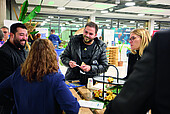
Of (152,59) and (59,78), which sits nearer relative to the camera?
(152,59)

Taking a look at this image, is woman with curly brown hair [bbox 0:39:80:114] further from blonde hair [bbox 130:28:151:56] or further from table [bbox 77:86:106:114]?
blonde hair [bbox 130:28:151:56]

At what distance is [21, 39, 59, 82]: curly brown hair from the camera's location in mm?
1278

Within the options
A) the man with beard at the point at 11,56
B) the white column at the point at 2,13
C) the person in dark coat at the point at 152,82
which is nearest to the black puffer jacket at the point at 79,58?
the man with beard at the point at 11,56

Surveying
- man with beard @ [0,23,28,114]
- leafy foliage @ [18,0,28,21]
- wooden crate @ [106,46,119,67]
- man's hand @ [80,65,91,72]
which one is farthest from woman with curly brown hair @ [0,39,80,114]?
wooden crate @ [106,46,119,67]

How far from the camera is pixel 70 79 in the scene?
8.70 feet

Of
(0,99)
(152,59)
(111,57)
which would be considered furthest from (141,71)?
(111,57)

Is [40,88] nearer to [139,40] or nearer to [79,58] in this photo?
[79,58]

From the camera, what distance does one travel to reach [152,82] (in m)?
0.51

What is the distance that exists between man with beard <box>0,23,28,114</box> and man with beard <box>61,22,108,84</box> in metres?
0.80

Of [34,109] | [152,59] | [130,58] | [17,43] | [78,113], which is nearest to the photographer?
[152,59]

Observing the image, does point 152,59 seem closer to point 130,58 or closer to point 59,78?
point 59,78

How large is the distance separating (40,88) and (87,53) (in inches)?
59.5

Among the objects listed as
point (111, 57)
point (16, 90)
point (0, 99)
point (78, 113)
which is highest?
point (16, 90)

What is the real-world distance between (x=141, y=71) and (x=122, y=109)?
0.53 ft
